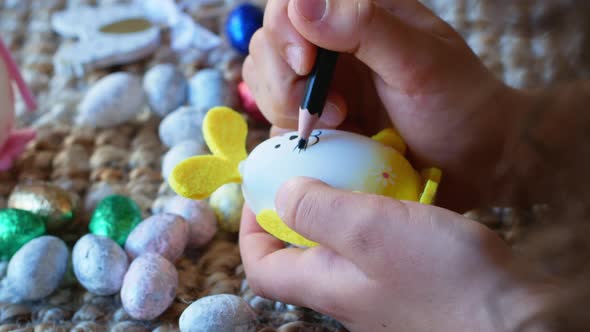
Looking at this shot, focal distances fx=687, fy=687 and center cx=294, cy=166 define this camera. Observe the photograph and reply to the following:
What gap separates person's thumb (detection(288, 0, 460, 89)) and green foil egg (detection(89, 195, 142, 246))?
0.21 metres

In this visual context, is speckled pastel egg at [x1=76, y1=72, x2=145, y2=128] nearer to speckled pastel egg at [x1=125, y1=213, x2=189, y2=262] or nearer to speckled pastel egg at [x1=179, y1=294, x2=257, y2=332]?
speckled pastel egg at [x1=125, y1=213, x2=189, y2=262]

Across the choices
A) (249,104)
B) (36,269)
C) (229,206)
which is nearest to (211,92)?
(249,104)

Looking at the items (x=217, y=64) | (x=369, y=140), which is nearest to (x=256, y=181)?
(x=369, y=140)

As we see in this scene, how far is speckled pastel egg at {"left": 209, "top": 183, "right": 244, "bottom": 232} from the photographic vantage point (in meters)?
0.58

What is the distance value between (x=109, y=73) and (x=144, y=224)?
35 centimetres

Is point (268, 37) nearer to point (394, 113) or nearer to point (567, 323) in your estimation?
point (394, 113)

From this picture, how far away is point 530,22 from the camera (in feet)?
1.26

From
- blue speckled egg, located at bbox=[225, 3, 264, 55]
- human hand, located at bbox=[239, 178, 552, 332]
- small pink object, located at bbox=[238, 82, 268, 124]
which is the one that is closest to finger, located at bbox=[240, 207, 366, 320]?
human hand, located at bbox=[239, 178, 552, 332]

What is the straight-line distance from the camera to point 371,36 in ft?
1.47

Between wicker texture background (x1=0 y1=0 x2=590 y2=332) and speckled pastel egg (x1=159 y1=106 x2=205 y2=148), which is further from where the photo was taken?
speckled pastel egg (x1=159 y1=106 x2=205 y2=148)

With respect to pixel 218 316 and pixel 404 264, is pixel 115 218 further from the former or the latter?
pixel 404 264

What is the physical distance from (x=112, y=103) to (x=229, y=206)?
0.70 feet

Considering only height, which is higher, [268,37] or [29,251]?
[268,37]

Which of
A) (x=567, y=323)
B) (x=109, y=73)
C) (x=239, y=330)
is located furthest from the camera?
(x=109, y=73)
